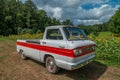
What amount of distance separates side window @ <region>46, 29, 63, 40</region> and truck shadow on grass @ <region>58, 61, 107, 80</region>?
5.81 ft

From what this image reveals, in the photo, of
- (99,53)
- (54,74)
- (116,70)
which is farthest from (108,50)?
(54,74)

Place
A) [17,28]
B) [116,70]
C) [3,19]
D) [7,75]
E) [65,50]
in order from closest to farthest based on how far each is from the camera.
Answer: [65,50] < [7,75] < [116,70] < [3,19] < [17,28]

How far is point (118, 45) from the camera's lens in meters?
9.84

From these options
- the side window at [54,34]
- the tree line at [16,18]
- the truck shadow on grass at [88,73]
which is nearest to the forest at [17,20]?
the tree line at [16,18]

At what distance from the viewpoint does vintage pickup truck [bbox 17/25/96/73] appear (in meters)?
5.45

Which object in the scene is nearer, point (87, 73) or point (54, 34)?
point (54, 34)

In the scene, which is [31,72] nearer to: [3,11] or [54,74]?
[54,74]

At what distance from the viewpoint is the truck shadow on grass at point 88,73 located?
6.40m

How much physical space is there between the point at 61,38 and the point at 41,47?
138cm

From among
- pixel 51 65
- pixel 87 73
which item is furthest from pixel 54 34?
pixel 87 73

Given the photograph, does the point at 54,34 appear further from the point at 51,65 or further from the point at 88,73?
the point at 88,73

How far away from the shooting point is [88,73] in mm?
6906

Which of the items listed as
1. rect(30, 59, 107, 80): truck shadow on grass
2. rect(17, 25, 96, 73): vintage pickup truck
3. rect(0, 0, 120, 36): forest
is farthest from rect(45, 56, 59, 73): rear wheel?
rect(0, 0, 120, 36): forest

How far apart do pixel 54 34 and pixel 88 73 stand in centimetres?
251
